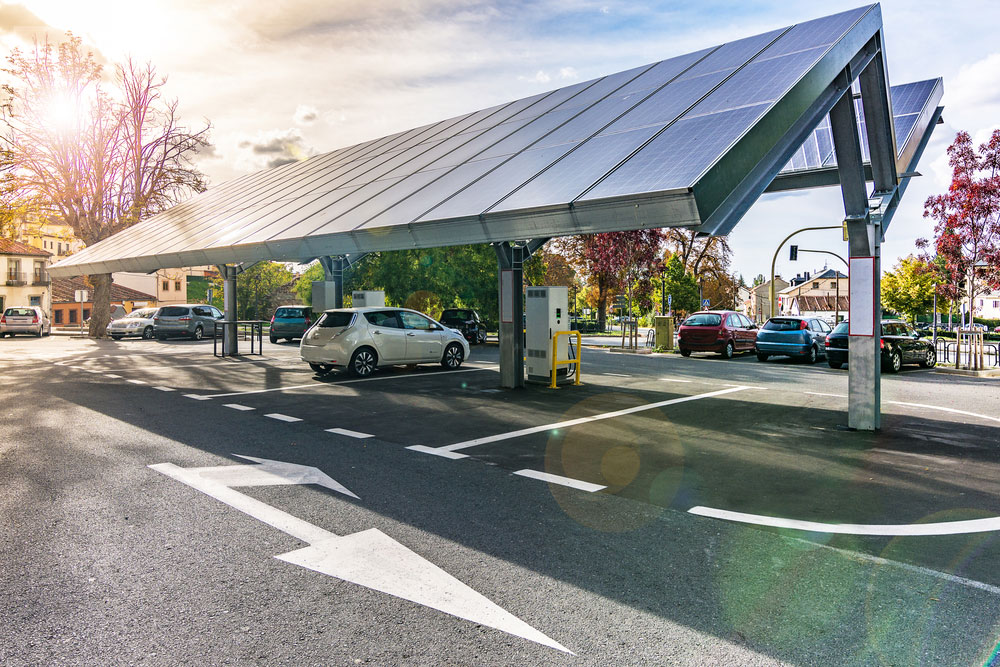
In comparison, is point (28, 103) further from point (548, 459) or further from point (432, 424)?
point (548, 459)

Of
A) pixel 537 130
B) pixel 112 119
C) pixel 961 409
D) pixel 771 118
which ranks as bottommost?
pixel 961 409

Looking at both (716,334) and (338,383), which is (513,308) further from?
(716,334)

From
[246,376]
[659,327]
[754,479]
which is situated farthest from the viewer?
[659,327]

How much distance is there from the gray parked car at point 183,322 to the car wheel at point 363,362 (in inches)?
761

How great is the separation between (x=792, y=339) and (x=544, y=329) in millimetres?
10415

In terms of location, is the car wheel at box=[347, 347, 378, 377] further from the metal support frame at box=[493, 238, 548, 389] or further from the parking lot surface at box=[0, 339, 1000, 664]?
the parking lot surface at box=[0, 339, 1000, 664]

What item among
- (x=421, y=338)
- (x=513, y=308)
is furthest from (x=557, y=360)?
(x=421, y=338)

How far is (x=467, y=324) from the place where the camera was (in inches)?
1089

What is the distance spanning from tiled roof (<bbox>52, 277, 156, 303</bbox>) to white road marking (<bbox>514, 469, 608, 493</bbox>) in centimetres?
6956

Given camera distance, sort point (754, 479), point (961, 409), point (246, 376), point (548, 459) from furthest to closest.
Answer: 1. point (246, 376)
2. point (961, 409)
3. point (548, 459)
4. point (754, 479)

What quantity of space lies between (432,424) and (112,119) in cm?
3079

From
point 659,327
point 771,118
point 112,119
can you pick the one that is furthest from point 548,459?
point 112,119

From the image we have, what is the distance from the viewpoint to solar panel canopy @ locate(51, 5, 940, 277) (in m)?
8.22

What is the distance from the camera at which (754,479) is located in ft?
20.4
